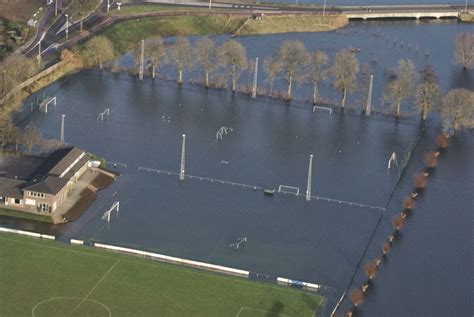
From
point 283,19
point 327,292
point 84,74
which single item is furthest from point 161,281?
point 283,19

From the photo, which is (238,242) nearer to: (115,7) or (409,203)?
(409,203)

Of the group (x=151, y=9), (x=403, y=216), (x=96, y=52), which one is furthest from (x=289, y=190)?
(x=151, y=9)

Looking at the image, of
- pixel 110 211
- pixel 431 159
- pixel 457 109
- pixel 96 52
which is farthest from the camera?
pixel 96 52

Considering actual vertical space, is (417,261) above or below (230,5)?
below

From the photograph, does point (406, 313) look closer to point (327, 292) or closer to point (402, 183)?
point (327, 292)

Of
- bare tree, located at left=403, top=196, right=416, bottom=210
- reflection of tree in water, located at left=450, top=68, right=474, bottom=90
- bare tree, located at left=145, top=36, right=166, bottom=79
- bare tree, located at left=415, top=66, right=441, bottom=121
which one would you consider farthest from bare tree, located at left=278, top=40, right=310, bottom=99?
bare tree, located at left=403, top=196, right=416, bottom=210

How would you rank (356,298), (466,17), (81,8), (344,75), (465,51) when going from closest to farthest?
1. (356,298)
2. (344,75)
3. (465,51)
4. (81,8)
5. (466,17)
